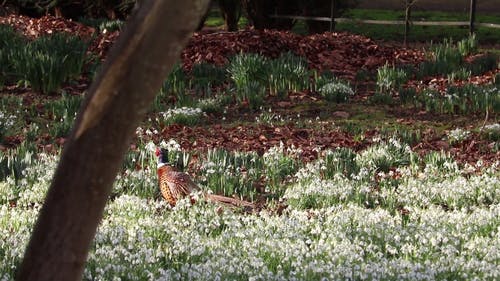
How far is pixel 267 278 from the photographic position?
4574 mm

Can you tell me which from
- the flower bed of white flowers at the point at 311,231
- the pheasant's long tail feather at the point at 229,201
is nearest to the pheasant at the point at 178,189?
the pheasant's long tail feather at the point at 229,201

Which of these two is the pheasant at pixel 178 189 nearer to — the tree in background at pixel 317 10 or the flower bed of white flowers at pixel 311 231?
the flower bed of white flowers at pixel 311 231

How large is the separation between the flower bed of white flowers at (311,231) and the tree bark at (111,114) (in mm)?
1409

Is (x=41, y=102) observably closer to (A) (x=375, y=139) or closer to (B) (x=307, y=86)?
(B) (x=307, y=86)

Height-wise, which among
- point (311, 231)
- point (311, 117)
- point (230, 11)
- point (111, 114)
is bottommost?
point (311, 117)

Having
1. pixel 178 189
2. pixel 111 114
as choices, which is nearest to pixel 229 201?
pixel 178 189

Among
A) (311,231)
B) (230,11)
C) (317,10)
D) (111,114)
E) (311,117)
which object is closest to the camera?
(111,114)

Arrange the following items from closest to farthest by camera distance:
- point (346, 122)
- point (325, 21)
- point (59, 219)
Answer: point (59, 219) → point (346, 122) → point (325, 21)

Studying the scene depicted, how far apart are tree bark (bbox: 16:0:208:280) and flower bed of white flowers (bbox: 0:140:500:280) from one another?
141 centimetres

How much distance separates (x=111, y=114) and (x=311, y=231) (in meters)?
2.90

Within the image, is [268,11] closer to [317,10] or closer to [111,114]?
[317,10]

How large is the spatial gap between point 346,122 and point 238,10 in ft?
43.6

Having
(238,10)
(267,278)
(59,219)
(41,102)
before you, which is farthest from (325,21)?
(59,219)

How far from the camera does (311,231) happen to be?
5.54 meters
